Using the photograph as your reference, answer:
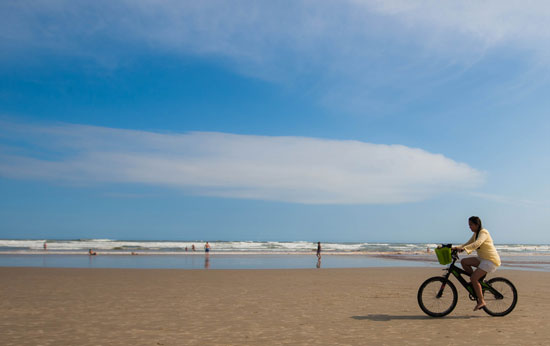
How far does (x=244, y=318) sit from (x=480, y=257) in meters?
5.39

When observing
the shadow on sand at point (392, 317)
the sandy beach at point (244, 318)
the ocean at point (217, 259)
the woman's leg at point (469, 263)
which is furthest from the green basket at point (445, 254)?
the ocean at point (217, 259)

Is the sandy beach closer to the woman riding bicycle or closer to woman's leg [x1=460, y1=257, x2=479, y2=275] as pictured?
the woman riding bicycle

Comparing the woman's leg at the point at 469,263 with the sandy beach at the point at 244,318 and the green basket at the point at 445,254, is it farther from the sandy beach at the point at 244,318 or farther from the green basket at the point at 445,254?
the sandy beach at the point at 244,318

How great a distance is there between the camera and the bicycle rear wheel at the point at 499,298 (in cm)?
981

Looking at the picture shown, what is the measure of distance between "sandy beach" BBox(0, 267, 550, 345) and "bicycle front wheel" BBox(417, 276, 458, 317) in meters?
0.23

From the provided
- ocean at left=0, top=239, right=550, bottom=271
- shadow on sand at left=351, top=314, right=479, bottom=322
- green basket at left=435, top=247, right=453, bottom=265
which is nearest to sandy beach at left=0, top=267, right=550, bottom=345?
shadow on sand at left=351, top=314, right=479, bottom=322

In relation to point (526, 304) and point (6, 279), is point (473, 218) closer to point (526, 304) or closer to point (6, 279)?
point (526, 304)

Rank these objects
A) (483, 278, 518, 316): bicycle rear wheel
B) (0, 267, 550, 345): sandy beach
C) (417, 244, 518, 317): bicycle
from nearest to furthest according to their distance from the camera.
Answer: (0, 267, 550, 345): sandy beach → (417, 244, 518, 317): bicycle → (483, 278, 518, 316): bicycle rear wheel

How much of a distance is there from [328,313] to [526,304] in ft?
19.6

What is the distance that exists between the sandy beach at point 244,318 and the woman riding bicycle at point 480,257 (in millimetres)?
829

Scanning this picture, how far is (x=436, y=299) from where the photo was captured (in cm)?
970

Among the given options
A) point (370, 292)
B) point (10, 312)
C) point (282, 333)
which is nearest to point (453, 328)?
point (282, 333)

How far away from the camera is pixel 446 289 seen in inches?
385

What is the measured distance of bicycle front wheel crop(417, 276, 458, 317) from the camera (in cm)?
969
